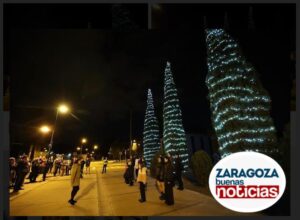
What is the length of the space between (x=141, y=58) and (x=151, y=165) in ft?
9.56

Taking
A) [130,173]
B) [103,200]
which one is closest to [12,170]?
[103,200]

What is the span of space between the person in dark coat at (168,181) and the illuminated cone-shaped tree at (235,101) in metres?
1.55

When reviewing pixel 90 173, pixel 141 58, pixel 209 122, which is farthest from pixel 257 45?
pixel 90 173

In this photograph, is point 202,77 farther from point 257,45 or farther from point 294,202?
point 294,202

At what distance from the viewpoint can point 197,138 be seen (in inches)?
401

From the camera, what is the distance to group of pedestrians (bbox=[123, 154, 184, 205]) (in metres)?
9.10

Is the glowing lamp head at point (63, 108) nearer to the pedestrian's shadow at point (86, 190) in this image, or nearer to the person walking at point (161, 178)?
the pedestrian's shadow at point (86, 190)

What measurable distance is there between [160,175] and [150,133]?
4.46ft

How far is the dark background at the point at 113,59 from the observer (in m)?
9.54

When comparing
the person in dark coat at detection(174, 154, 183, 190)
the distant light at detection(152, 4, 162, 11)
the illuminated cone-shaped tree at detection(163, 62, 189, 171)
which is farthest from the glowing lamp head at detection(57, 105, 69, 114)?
the distant light at detection(152, 4, 162, 11)

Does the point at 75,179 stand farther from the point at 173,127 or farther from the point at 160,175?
the point at 173,127

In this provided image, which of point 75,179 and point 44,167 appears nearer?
point 75,179

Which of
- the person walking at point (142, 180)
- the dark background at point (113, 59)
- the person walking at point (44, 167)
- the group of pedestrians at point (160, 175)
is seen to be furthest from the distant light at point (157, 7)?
the person walking at point (44, 167)

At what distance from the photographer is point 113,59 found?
32.2ft
